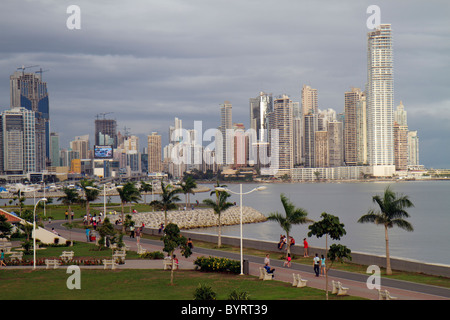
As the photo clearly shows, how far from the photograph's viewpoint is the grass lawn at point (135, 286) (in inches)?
822

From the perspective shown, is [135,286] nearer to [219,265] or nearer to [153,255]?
[219,265]

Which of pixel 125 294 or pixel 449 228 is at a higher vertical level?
pixel 125 294

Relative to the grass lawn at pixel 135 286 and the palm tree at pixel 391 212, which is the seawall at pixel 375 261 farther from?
the grass lawn at pixel 135 286

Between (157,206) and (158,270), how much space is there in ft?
78.1

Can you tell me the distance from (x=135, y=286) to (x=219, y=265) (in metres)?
5.59

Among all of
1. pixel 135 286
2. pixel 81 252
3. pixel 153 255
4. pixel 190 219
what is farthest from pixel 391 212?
pixel 190 219

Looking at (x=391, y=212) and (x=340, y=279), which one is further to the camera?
(x=391, y=212)

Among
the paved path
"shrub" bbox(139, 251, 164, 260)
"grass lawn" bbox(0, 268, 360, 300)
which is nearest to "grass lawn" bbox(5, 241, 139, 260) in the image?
"shrub" bbox(139, 251, 164, 260)

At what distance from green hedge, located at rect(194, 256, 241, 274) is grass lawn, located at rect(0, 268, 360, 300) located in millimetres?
684

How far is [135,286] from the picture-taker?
2327cm

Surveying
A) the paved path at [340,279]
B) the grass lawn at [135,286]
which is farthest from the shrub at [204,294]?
the paved path at [340,279]
